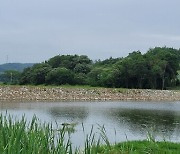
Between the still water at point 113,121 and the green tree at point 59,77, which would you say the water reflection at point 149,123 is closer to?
the still water at point 113,121

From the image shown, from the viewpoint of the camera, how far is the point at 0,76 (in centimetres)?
9381

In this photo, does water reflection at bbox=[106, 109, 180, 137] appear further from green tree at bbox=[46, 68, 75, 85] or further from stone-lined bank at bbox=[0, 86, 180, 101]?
green tree at bbox=[46, 68, 75, 85]

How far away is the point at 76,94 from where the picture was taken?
160 ft

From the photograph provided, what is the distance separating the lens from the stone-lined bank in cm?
4434

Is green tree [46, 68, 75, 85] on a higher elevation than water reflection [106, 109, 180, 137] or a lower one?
higher

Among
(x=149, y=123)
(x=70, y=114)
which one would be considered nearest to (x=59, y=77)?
(x=70, y=114)

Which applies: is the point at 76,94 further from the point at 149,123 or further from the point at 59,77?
the point at 149,123

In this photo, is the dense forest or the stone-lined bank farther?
the dense forest

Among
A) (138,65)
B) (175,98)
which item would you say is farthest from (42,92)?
(138,65)

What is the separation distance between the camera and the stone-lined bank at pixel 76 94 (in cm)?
4434

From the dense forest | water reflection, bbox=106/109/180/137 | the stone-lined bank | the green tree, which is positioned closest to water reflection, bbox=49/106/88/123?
water reflection, bbox=106/109/180/137

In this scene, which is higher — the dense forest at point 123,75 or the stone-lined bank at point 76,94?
the dense forest at point 123,75

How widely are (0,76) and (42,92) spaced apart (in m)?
49.8

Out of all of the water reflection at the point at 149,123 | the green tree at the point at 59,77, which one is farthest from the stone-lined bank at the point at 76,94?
the water reflection at the point at 149,123
